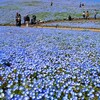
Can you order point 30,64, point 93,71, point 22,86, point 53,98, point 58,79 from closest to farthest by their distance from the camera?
point 53,98 → point 22,86 → point 58,79 → point 93,71 → point 30,64

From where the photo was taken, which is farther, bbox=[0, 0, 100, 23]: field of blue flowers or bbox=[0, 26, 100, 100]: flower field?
bbox=[0, 0, 100, 23]: field of blue flowers

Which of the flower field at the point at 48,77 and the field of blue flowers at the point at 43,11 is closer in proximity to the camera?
the flower field at the point at 48,77

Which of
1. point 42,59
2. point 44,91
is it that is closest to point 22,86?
point 44,91

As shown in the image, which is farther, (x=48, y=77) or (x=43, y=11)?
(x=43, y=11)

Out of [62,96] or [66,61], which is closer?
[62,96]

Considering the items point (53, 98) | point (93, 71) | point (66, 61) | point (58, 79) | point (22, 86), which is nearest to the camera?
point (53, 98)

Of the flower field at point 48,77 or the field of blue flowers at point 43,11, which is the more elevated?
Result: the flower field at point 48,77

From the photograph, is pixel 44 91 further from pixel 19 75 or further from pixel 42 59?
pixel 42 59

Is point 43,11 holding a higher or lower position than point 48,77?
lower

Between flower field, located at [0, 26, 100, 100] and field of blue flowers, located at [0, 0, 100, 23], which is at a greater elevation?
flower field, located at [0, 26, 100, 100]
